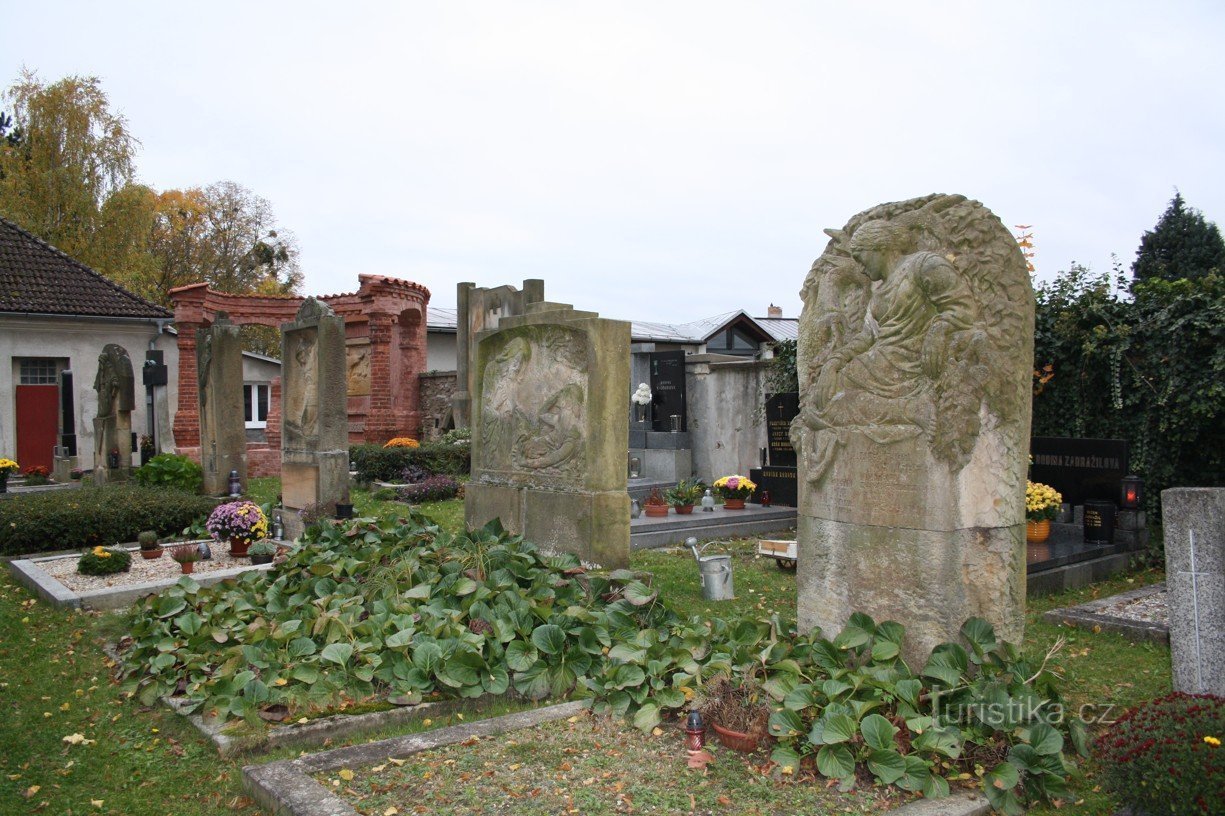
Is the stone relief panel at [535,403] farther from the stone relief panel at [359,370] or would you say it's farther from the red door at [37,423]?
the red door at [37,423]

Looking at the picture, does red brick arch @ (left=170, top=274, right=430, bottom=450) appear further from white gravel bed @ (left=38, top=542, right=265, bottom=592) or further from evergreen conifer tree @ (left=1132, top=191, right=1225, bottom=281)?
evergreen conifer tree @ (left=1132, top=191, right=1225, bottom=281)

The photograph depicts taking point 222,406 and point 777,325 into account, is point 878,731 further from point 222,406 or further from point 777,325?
point 777,325

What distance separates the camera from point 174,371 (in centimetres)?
2498

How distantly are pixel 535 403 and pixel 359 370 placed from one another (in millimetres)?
16802

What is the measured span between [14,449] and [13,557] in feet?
44.5

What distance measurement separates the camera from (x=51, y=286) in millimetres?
21922

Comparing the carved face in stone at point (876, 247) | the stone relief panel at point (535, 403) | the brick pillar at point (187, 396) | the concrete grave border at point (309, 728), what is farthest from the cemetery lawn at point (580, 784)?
the brick pillar at point (187, 396)

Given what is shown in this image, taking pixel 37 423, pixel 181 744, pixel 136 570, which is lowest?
pixel 181 744

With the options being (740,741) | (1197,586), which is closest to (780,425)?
(1197,586)

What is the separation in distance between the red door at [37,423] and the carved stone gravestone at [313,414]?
14.5 m

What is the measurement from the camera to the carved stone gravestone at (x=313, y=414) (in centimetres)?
1029

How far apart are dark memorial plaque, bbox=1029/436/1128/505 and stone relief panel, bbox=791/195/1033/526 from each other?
6255 mm

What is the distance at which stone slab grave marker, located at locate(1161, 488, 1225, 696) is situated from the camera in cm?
425

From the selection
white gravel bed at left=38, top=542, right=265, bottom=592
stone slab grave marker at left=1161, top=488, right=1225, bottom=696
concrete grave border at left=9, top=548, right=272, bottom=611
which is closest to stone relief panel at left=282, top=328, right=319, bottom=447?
white gravel bed at left=38, top=542, right=265, bottom=592
